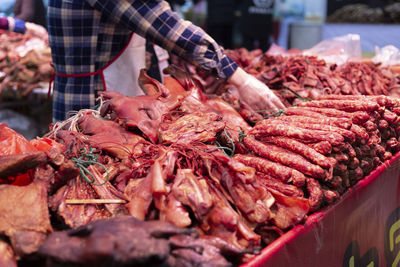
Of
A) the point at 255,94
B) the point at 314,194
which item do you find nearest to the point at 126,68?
the point at 255,94

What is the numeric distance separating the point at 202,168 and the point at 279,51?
136 inches

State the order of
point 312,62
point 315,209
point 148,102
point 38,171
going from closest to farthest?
1. point 38,171
2. point 315,209
3. point 148,102
4. point 312,62

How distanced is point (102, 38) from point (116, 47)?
13cm

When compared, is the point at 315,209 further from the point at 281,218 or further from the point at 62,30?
the point at 62,30

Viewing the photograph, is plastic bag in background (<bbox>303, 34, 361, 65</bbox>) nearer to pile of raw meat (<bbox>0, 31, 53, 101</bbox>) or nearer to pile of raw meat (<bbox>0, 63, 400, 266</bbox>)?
pile of raw meat (<bbox>0, 63, 400, 266</bbox>)

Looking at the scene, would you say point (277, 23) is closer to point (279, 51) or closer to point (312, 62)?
point (279, 51)

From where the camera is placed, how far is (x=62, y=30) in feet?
8.82

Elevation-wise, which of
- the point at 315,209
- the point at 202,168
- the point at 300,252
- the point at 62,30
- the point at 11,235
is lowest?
the point at 300,252

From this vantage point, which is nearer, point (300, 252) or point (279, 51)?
point (300, 252)

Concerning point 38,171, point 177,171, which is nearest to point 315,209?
point 177,171

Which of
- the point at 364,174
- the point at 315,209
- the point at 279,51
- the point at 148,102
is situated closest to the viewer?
the point at 315,209

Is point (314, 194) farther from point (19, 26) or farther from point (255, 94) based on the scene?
point (19, 26)

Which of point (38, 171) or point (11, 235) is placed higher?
point (38, 171)

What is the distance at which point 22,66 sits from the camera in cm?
511
